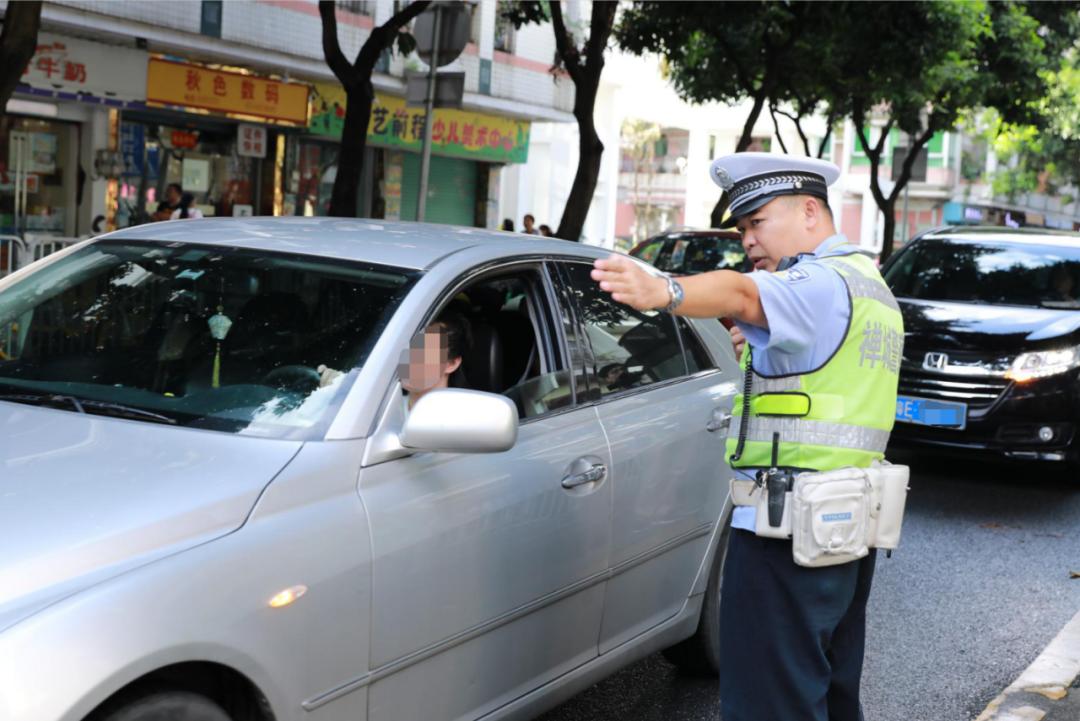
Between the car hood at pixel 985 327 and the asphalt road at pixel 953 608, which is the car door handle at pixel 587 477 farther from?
the car hood at pixel 985 327

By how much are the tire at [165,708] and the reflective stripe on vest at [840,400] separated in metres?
1.26

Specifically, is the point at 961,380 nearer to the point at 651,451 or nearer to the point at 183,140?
the point at 651,451

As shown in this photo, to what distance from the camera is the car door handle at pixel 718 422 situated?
14.2 feet

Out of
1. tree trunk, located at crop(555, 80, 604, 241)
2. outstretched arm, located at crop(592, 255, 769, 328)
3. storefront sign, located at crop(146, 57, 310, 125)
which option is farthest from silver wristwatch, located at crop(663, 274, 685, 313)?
storefront sign, located at crop(146, 57, 310, 125)

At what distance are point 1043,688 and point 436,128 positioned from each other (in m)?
18.0

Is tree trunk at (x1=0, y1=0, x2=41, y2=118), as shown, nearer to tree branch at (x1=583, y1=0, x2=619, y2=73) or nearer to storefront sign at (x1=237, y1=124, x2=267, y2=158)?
tree branch at (x1=583, y1=0, x2=619, y2=73)

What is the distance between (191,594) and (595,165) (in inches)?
511

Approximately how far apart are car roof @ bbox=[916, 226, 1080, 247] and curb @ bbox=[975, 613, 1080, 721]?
14.8 feet

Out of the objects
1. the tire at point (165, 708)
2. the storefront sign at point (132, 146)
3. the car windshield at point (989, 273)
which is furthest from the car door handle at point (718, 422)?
the storefront sign at point (132, 146)

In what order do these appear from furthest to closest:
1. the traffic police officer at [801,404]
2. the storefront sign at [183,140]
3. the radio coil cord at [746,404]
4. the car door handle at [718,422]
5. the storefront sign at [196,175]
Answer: the storefront sign at [196,175] < the storefront sign at [183,140] < the car door handle at [718,422] < the radio coil cord at [746,404] < the traffic police officer at [801,404]

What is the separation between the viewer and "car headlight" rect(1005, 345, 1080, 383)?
7977mm

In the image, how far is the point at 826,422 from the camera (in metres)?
2.90

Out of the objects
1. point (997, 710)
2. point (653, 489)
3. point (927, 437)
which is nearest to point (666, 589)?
point (653, 489)

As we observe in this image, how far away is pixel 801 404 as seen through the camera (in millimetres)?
2893
